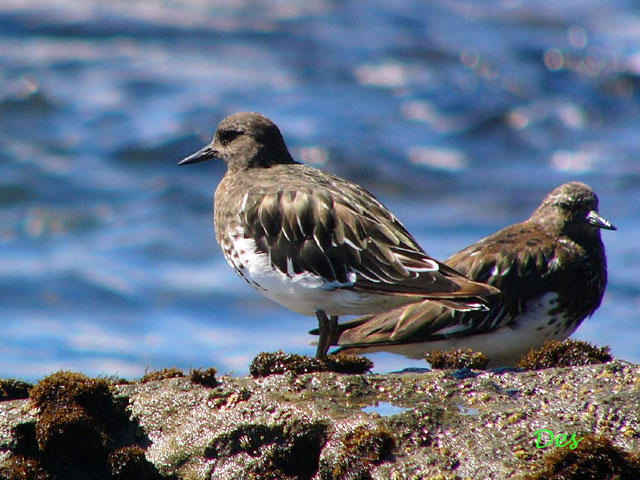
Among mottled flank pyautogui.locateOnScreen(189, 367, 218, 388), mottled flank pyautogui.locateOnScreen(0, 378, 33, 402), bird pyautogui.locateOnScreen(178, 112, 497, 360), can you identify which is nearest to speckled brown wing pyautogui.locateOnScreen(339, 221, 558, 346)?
bird pyautogui.locateOnScreen(178, 112, 497, 360)

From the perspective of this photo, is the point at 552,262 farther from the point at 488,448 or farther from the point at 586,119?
the point at 586,119

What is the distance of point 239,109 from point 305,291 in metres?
10.0

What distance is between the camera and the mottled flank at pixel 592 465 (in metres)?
3.74

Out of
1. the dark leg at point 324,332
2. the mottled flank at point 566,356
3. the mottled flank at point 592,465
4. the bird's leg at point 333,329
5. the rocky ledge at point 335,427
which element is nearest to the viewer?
the mottled flank at point 592,465

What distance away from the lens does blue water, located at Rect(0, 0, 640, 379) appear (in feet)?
39.8

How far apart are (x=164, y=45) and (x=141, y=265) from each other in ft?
17.7

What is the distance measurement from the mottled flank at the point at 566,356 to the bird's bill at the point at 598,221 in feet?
6.36

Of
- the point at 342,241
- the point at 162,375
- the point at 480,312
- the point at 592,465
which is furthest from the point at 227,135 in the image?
the point at 592,465

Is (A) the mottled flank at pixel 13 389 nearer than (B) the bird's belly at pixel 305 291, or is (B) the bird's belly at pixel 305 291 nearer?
(A) the mottled flank at pixel 13 389

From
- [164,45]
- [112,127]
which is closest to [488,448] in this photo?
[112,127]

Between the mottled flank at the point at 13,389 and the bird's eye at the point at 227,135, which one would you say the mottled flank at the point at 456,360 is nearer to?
the mottled flank at the point at 13,389

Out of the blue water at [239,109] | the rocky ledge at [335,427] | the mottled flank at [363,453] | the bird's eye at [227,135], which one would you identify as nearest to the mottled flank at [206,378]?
the rocky ledge at [335,427]

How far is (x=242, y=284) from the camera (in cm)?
1267

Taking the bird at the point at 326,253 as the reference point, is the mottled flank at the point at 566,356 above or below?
below
